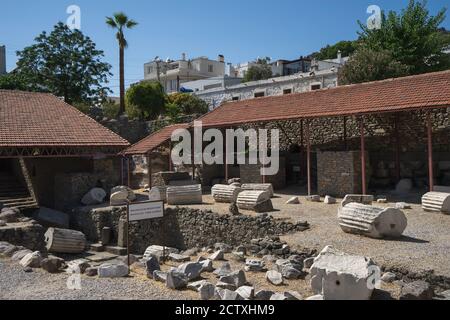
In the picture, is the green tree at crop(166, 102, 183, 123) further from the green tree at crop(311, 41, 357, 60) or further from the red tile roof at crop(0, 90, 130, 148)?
the green tree at crop(311, 41, 357, 60)

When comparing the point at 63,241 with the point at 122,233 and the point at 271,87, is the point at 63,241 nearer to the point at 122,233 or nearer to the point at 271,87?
the point at 122,233

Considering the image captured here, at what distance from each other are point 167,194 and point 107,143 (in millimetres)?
5383

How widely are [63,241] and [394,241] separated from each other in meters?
10.3

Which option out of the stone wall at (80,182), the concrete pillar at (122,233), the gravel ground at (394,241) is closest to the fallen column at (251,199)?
the gravel ground at (394,241)

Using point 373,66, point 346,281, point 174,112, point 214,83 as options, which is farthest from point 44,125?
point 214,83

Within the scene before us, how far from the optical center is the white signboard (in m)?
9.46

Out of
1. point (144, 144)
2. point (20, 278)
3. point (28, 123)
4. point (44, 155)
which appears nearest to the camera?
point (20, 278)

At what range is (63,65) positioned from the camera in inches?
1414

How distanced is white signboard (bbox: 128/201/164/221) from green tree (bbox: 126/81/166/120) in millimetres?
28621

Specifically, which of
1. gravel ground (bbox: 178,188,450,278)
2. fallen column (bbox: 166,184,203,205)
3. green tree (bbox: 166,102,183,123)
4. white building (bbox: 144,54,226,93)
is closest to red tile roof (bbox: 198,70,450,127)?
gravel ground (bbox: 178,188,450,278)

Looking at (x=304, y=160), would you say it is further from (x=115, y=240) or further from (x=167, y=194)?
(x=115, y=240)

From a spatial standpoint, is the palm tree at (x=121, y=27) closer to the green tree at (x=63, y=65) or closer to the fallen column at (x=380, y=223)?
the green tree at (x=63, y=65)
